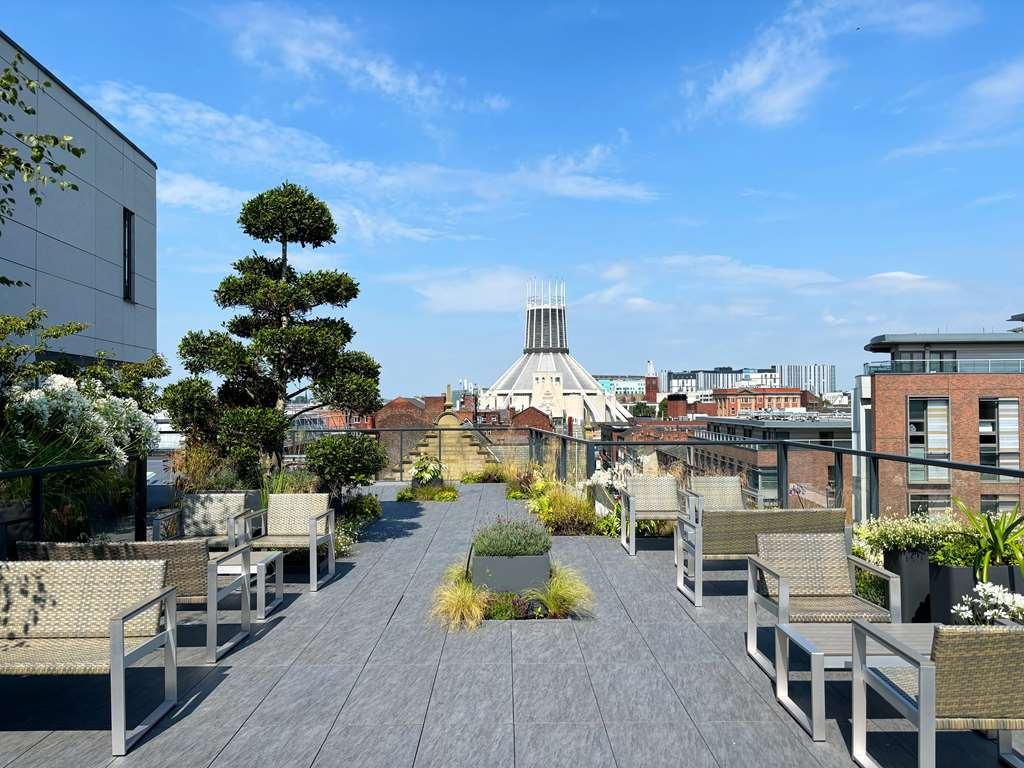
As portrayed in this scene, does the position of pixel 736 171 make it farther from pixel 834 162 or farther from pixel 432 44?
pixel 432 44

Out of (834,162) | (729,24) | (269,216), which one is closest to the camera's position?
(269,216)

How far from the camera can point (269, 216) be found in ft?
27.2

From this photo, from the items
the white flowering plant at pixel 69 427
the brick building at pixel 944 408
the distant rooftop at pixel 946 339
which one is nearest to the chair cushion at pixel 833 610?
the white flowering plant at pixel 69 427

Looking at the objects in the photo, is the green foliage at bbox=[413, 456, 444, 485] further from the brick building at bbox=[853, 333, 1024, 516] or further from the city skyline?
the brick building at bbox=[853, 333, 1024, 516]

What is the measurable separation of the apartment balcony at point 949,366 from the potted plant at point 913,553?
105 ft

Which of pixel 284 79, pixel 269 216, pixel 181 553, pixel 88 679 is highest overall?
pixel 284 79

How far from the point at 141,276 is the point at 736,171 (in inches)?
611

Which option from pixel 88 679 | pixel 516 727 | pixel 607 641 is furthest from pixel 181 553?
pixel 607 641

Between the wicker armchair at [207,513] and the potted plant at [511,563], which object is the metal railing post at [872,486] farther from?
the wicker armchair at [207,513]

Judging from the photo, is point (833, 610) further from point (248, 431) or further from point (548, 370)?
point (548, 370)

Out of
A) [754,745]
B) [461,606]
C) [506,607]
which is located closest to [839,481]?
[506,607]

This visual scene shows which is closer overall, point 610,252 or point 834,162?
point 834,162

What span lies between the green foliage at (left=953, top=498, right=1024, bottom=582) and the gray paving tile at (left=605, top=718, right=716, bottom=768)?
1979 mm

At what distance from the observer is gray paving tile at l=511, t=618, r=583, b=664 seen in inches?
175
